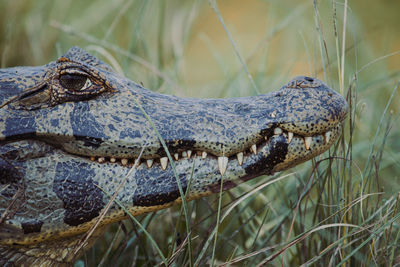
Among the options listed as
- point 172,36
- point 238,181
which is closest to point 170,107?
point 238,181

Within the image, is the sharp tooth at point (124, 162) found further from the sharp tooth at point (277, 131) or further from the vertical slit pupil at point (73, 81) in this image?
the sharp tooth at point (277, 131)

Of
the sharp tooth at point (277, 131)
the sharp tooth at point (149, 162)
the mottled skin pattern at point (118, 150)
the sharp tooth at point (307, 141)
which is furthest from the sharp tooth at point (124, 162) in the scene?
the sharp tooth at point (307, 141)

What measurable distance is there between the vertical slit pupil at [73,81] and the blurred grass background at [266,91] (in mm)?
777

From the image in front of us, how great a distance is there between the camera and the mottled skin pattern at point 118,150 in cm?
210

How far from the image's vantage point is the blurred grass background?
234 cm

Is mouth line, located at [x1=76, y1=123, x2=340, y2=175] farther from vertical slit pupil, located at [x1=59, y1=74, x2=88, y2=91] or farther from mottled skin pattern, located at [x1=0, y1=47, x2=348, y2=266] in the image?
vertical slit pupil, located at [x1=59, y1=74, x2=88, y2=91]

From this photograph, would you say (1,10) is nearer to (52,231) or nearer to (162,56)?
(162,56)

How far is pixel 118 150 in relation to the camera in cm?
216

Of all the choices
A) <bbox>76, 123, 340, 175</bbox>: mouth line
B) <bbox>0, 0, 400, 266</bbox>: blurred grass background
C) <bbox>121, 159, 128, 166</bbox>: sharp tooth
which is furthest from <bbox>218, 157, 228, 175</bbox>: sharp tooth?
<bbox>121, 159, 128, 166</bbox>: sharp tooth

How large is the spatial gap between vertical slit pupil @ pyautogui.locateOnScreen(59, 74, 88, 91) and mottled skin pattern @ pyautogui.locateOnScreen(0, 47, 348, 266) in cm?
2

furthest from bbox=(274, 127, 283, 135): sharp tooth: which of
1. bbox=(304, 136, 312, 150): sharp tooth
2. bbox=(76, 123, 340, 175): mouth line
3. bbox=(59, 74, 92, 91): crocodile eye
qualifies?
bbox=(59, 74, 92, 91): crocodile eye

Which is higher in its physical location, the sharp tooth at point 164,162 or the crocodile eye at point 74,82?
the crocodile eye at point 74,82

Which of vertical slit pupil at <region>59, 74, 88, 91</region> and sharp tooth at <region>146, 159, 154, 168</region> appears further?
vertical slit pupil at <region>59, 74, 88, 91</region>

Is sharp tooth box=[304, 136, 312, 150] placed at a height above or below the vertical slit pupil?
below
